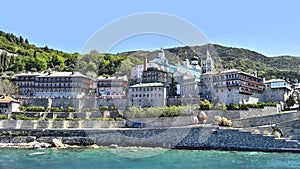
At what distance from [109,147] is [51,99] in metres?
13.2

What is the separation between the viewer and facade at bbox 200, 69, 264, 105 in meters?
34.8

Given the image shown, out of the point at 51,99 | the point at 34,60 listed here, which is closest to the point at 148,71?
the point at 51,99

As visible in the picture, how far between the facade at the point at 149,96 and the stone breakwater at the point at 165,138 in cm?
862

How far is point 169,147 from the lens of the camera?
25.7 metres

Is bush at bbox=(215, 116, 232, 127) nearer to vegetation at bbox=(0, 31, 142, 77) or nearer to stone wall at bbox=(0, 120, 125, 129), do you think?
stone wall at bbox=(0, 120, 125, 129)

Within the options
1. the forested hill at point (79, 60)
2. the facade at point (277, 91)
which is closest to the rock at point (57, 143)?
the forested hill at point (79, 60)

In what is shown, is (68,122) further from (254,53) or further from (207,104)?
(254,53)

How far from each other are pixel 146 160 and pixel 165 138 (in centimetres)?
687

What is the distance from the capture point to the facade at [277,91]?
117 feet

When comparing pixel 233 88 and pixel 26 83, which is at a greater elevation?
pixel 26 83

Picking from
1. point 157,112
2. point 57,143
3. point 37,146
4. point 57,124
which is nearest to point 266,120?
point 157,112

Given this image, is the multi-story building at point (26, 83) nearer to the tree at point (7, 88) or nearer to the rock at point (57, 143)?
the tree at point (7, 88)

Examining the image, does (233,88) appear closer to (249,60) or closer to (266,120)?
(266,120)

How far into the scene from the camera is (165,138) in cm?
2633
